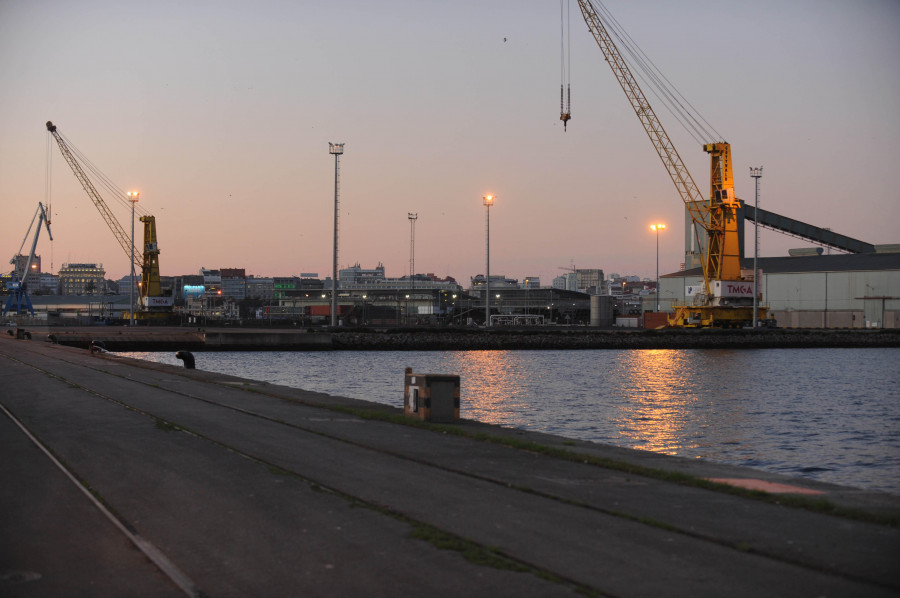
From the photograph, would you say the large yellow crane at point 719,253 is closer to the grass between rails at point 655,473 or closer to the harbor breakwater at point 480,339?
the harbor breakwater at point 480,339

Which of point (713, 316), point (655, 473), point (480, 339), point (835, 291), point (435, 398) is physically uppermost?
point (835, 291)

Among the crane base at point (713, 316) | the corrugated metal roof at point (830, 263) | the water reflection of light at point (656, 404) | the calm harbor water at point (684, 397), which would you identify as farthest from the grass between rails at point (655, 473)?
the corrugated metal roof at point (830, 263)

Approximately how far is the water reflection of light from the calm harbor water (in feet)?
0.21

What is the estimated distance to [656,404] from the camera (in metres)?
36.5

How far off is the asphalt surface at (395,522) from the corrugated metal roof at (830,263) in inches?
4457

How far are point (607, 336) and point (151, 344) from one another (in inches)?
1980

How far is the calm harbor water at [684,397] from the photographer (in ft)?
76.3

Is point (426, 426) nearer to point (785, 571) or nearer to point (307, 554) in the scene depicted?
point (307, 554)

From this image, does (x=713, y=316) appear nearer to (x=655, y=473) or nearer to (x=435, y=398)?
(x=435, y=398)

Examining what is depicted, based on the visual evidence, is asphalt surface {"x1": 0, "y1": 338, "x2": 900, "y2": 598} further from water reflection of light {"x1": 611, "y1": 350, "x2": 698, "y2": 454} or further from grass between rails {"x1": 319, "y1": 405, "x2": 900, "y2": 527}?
water reflection of light {"x1": 611, "y1": 350, "x2": 698, "y2": 454}

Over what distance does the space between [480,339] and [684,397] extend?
53793mm

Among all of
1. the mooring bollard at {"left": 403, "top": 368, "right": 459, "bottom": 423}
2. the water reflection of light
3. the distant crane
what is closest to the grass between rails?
the mooring bollard at {"left": 403, "top": 368, "right": 459, "bottom": 423}

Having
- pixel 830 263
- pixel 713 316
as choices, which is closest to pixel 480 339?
pixel 713 316

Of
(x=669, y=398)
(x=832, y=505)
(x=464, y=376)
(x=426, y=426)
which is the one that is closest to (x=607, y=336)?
(x=464, y=376)
